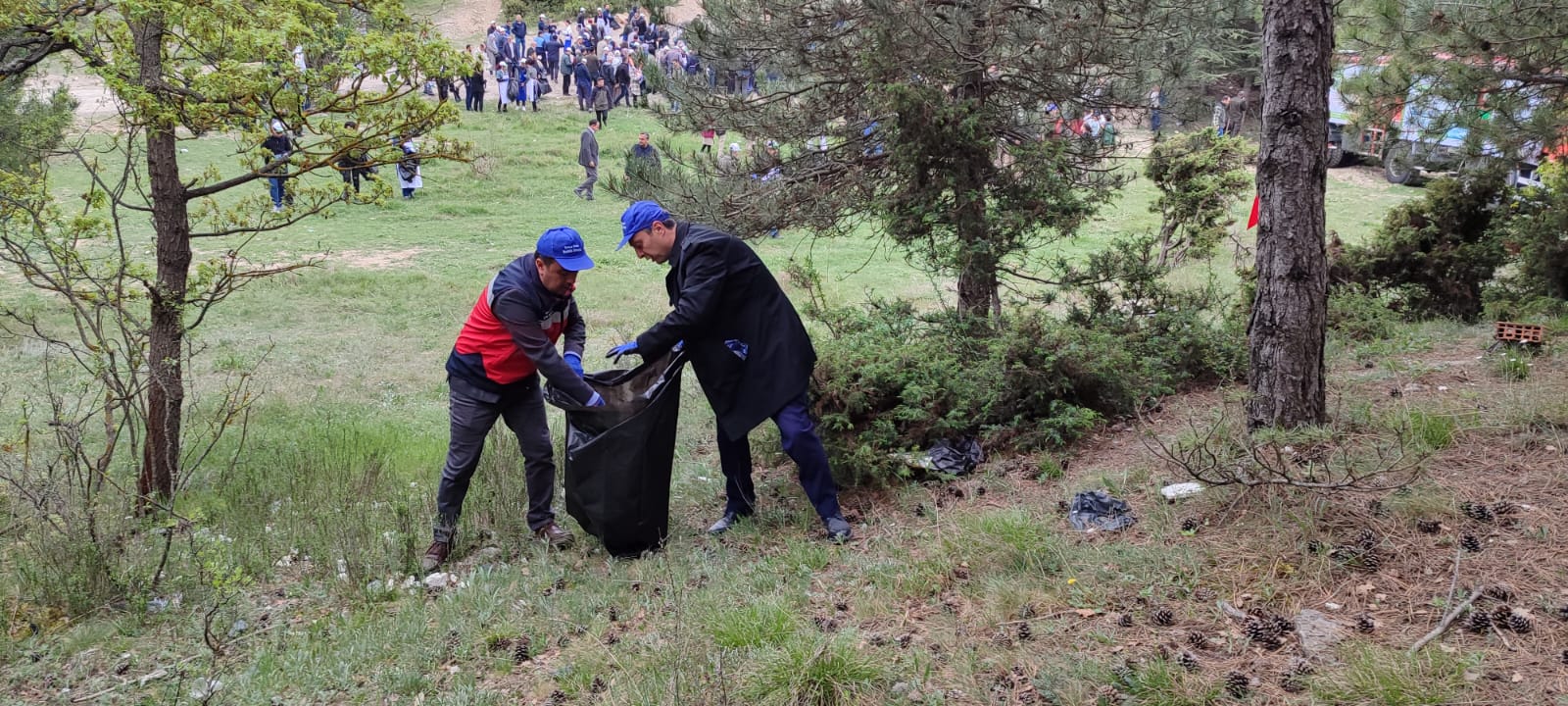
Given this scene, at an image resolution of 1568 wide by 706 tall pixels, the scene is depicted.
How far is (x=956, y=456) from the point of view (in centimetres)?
571

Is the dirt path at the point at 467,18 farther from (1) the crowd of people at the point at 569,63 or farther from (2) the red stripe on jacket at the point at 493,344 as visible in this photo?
(2) the red stripe on jacket at the point at 493,344

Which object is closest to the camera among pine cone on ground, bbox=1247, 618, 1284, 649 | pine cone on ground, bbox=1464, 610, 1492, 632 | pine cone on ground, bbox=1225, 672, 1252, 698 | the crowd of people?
pine cone on ground, bbox=1225, 672, 1252, 698

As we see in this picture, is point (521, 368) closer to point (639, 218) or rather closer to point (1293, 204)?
point (639, 218)

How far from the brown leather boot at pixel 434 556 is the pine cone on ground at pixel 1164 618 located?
3.58 metres

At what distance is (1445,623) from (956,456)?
278 cm

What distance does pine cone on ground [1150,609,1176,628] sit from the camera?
348 centimetres

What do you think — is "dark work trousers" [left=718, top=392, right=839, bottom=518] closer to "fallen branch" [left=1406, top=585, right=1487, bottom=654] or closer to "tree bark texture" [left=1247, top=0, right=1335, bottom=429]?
"tree bark texture" [left=1247, top=0, right=1335, bottom=429]

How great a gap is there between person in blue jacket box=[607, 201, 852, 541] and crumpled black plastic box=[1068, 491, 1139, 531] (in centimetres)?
109

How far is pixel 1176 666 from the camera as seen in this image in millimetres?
3135

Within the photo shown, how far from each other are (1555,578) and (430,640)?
3979 millimetres

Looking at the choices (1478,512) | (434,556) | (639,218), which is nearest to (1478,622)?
(1478,512)

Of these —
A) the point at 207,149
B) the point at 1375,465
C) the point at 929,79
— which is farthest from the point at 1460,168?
the point at 207,149

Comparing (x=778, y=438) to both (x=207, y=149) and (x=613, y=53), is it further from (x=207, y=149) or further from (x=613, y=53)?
(x=613, y=53)

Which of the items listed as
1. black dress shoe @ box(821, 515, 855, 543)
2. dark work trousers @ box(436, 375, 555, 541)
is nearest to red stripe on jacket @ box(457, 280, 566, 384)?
dark work trousers @ box(436, 375, 555, 541)
